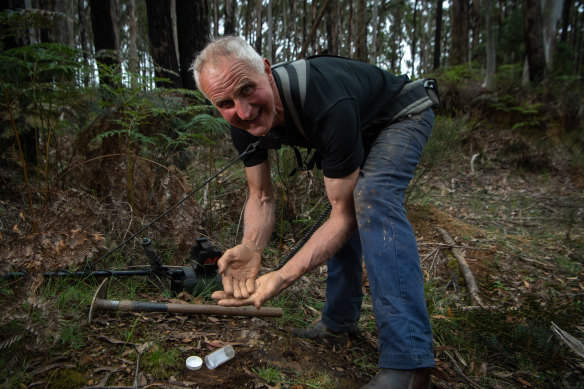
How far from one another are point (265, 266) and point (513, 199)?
4.71 meters

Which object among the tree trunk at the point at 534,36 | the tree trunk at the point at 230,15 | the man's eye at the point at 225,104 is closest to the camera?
the man's eye at the point at 225,104

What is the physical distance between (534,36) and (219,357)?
513 inches

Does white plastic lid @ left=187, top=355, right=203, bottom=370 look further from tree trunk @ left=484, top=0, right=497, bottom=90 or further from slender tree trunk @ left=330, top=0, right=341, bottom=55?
slender tree trunk @ left=330, top=0, right=341, bottom=55

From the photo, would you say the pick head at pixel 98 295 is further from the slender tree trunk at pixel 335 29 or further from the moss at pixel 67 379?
the slender tree trunk at pixel 335 29

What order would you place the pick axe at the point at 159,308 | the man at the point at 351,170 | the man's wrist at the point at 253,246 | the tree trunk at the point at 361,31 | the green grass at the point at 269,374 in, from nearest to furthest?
the man at the point at 351,170, the green grass at the point at 269,374, the pick axe at the point at 159,308, the man's wrist at the point at 253,246, the tree trunk at the point at 361,31

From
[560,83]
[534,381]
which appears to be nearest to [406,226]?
[534,381]

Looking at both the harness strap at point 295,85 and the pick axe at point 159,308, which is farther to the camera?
the pick axe at point 159,308

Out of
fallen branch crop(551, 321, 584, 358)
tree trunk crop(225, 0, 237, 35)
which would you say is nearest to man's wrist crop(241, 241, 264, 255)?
fallen branch crop(551, 321, 584, 358)

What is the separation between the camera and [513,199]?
5.95 meters

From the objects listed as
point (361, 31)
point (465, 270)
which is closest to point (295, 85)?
point (465, 270)

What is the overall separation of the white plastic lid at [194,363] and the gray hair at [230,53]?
1549mm

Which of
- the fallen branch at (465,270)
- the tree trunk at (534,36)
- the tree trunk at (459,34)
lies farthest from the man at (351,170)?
the tree trunk at (459,34)

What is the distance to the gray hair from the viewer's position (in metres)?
1.90

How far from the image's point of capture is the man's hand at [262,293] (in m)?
1.78
